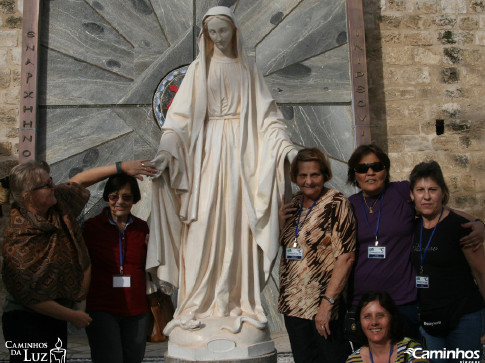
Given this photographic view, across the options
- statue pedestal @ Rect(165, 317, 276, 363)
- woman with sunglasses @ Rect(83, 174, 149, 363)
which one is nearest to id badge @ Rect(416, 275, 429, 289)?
statue pedestal @ Rect(165, 317, 276, 363)

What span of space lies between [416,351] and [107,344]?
148cm

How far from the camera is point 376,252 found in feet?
10.2

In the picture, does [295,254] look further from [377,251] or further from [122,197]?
[122,197]

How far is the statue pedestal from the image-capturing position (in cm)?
312

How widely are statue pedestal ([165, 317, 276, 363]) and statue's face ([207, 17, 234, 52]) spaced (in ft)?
4.75

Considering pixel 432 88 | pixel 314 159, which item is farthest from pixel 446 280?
pixel 432 88

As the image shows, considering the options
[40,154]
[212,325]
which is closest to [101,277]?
[212,325]

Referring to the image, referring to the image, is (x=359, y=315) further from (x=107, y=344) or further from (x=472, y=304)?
(x=107, y=344)

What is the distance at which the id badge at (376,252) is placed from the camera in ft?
10.2

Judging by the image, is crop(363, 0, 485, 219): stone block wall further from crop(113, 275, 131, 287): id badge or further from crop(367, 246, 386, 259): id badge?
crop(113, 275, 131, 287): id badge

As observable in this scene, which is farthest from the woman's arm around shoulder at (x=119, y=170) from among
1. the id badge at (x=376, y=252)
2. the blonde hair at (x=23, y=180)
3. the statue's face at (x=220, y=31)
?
the id badge at (x=376, y=252)

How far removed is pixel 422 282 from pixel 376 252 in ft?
0.81

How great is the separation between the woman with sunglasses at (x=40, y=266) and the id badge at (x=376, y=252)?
1326 millimetres

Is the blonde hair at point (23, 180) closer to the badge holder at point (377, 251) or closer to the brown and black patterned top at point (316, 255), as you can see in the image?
the brown and black patterned top at point (316, 255)
